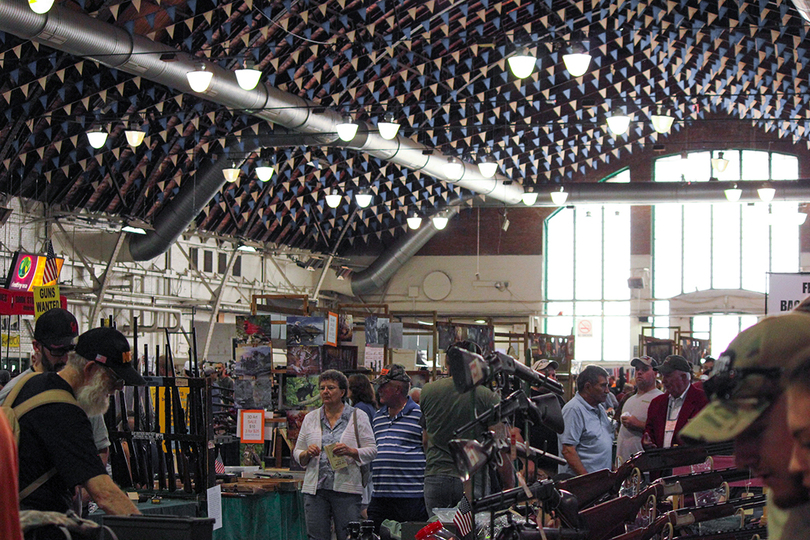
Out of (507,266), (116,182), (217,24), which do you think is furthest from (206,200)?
(507,266)

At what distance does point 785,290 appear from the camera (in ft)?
22.8

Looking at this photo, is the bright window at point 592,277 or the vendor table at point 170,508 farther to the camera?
the bright window at point 592,277

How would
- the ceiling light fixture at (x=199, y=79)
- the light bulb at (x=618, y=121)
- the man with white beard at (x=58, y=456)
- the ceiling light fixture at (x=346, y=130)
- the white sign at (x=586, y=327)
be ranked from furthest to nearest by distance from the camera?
the white sign at (x=586, y=327), the ceiling light fixture at (x=346, y=130), the light bulb at (x=618, y=121), the ceiling light fixture at (x=199, y=79), the man with white beard at (x=58, y=456)

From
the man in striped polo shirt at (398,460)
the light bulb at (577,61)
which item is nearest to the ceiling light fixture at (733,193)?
the light bulb at (577,61)

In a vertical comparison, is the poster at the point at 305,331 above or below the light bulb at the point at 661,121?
below

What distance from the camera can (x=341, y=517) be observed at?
6.30m

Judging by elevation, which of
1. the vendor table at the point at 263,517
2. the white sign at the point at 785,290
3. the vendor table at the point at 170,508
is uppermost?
the white sign at the point at 785,290

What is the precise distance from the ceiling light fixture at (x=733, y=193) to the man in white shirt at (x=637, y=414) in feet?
39.6

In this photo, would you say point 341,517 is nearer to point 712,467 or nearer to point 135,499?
point 135,499

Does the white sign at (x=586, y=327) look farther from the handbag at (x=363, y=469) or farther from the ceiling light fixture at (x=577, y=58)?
the handbag at (x=363, y=469)

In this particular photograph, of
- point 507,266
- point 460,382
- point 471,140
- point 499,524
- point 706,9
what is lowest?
point 499,524

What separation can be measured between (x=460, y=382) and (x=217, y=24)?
1054 cm

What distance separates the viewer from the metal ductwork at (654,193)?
20203 millimetres

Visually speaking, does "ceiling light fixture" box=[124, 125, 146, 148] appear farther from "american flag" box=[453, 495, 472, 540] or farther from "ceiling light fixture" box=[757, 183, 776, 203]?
"ceiling light fixture" box=[757, 183, 776, 203]
